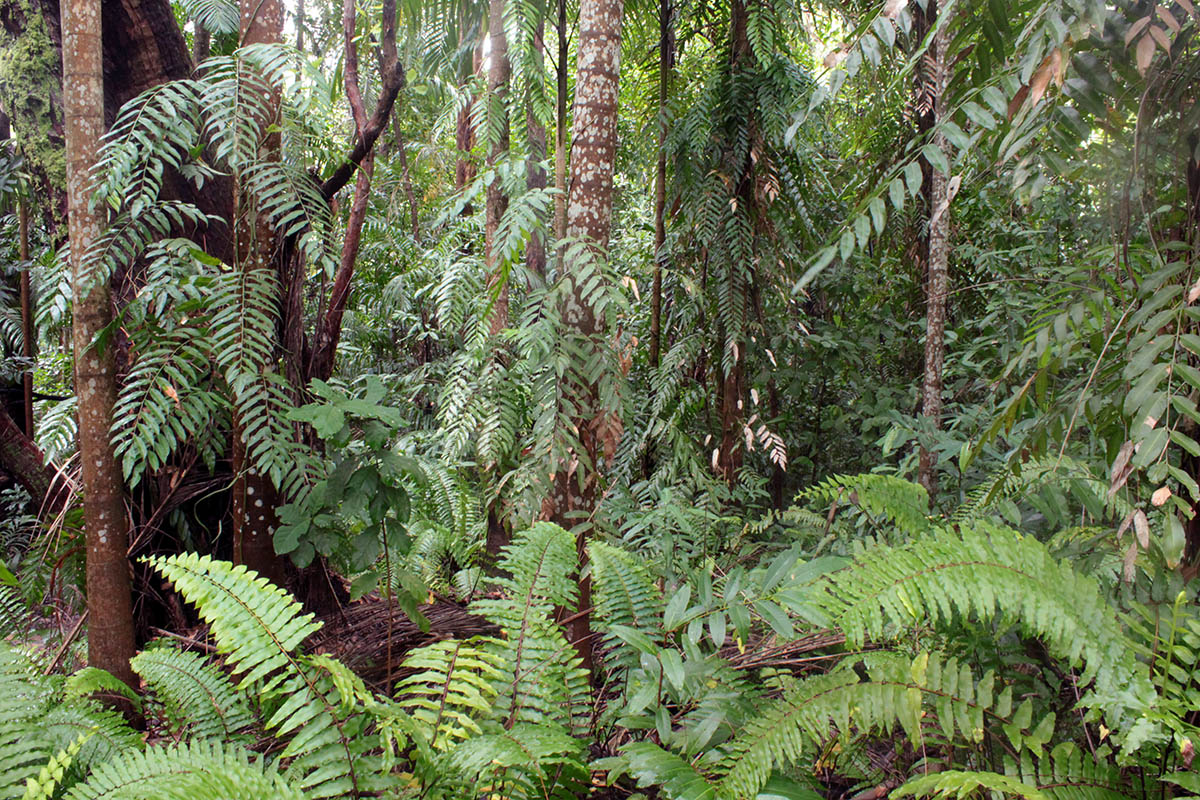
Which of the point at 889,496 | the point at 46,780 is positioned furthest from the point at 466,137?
the point at 46,780

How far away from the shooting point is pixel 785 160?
4.14 meters

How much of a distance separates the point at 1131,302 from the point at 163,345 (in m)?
2.76

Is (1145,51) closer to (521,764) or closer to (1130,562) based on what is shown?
(1130,562)

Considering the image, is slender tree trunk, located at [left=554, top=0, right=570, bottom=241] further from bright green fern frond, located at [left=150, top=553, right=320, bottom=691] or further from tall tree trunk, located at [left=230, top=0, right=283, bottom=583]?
bright green fern frond, located at [left=150, top=553, right=320, bottom=691]

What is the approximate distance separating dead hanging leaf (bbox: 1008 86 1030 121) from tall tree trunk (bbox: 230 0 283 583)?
2.18 meters

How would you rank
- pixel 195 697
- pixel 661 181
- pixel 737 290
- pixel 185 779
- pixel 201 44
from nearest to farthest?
pixel 185 779 < pixel 195 697 < pixel 201 44 < pixel 737 290 < pixel 661 181

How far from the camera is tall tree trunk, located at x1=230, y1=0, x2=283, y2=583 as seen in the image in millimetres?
2418

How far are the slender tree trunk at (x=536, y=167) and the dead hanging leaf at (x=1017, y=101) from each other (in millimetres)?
2025

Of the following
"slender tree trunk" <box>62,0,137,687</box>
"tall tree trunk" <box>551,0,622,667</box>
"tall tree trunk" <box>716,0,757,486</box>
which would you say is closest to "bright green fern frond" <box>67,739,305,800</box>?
"slender tree trunk" <box>62,0,137,687</box>

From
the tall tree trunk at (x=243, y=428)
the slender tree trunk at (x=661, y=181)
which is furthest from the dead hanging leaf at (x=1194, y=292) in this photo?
the slender tree trunk at (x=661, y=181)

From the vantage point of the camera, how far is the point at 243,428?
2.44 m

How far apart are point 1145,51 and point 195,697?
272 centimetres

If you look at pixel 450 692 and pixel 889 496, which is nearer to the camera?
pixel 450 692

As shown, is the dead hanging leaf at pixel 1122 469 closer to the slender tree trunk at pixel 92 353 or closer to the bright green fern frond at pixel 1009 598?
the bright green fern frond at pixel 1009 598
